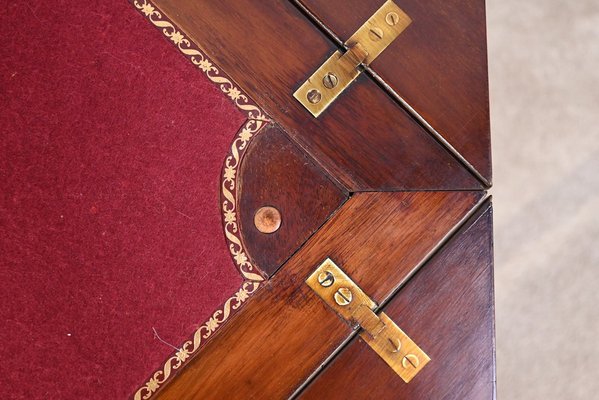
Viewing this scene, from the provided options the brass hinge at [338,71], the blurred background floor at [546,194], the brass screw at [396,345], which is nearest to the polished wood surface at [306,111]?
the brass hinge at [338,71]

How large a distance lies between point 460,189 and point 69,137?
566 mm

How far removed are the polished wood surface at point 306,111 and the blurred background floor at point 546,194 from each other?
680mm

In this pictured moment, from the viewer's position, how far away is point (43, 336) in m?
1.07

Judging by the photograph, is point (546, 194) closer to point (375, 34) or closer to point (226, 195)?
point (375, 34)

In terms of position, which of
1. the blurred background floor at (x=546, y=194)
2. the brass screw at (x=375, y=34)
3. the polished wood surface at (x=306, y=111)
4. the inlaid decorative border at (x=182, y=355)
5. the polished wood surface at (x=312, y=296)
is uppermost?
the blurred background floor at (x=546, y=194)

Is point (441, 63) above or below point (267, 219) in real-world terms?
above

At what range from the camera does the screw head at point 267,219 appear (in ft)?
3.58

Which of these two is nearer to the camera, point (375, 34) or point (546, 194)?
point (375, 34)

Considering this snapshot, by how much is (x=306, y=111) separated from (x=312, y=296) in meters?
0.27

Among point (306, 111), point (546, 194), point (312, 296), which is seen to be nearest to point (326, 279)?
point (312, 296)

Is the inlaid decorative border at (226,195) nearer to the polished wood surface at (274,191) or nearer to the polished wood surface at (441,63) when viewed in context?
the polished wood surface at (274,191)

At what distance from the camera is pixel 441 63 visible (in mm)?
1099

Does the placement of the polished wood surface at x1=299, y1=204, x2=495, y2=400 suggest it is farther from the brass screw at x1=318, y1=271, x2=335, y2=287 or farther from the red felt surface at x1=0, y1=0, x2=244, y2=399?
the red felt surface at x1=0, y1=0, x2=244, y2=399

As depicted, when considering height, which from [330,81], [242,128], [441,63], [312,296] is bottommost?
[312,296]
